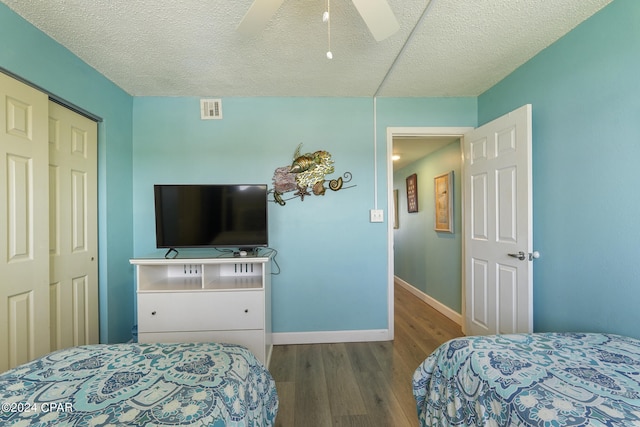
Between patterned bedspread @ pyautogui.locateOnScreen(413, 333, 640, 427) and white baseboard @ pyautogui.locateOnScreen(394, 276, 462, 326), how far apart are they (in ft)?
5.85

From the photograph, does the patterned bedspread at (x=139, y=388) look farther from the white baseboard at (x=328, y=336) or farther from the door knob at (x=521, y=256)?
the door knob at (x=521, y=256)

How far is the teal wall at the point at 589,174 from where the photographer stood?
134 centimetres

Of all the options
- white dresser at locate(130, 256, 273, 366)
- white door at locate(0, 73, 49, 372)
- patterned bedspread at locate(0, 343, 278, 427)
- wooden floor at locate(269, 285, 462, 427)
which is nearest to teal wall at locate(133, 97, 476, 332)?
wooden floor at locate(269, 285, 462, 427)

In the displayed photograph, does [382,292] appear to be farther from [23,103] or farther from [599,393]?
[23,103]

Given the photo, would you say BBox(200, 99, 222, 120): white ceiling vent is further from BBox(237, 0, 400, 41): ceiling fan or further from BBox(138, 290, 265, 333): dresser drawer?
BBox(138, 290, 265, 333): dresser drawer

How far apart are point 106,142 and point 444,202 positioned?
3519 millimetres

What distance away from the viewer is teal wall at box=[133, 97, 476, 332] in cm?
243

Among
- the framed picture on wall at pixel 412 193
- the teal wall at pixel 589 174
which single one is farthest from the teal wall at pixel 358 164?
the framed picture on wall at pixel 412 193

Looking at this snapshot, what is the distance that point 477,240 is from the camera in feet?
7.47

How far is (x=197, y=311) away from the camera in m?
1.92

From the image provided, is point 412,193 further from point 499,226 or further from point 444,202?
point 499,226

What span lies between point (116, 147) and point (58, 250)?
3.07 ft

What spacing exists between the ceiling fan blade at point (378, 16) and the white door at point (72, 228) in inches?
82.0

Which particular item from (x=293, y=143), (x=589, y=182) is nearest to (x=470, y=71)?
(x=589, y=182)
